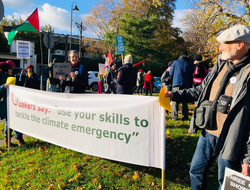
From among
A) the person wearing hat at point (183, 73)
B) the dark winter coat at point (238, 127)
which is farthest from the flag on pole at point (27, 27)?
the dark winter coat at point (238, 127)

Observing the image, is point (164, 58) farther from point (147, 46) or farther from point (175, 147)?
point (175, 147)

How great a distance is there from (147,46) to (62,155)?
86.3ft

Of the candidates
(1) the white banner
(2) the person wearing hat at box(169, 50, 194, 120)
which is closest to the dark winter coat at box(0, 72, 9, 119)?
(1) the white banner

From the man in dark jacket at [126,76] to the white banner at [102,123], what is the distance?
1957mm

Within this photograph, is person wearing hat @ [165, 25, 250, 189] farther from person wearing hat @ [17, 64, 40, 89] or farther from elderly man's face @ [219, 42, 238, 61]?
person wearing hat @ [17, 64, 40, 89]

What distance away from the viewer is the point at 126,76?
5.11 metres

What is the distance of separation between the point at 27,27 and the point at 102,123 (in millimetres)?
6218

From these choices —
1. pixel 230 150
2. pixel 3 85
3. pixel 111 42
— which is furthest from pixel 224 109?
pixel 111 42

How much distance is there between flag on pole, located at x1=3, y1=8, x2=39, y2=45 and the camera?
6.89m

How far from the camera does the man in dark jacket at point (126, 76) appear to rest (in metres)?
5.03

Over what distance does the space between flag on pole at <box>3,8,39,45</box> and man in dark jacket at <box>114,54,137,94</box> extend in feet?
14.5

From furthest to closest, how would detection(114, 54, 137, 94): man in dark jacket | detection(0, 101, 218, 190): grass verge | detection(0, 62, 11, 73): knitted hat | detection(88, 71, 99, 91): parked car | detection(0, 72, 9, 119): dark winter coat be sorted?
detection(88, 71, 99, 91): parked car < detection(114, 54, 137, 94): man in dark jacket < detection(0, 62, 11, 73): knitted hat < detection(0, 72, 9, 119): dark winter coat < detection(0, 101, 218, 190): grass verge

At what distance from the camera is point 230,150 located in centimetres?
174

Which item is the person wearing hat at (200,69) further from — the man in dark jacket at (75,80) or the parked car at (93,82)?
the parked car at (93,82)
